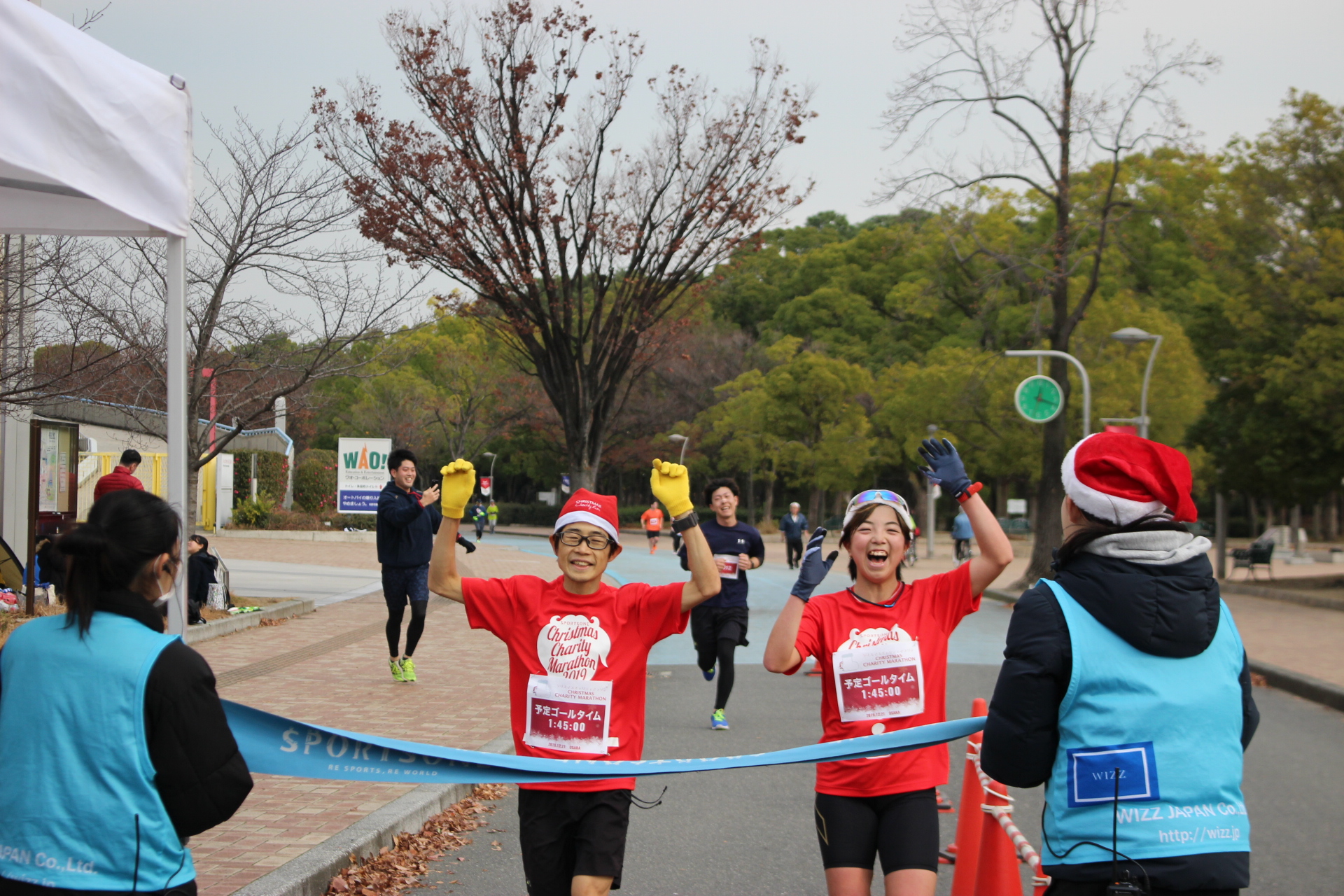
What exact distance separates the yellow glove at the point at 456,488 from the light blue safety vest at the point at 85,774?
1401 millimetres

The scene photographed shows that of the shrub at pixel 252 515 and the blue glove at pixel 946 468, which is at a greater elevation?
the blue glove at pixel 946 468

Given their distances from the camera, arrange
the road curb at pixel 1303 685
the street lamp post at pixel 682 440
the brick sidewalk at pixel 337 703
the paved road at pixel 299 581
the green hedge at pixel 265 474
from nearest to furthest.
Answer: the brick sidewalk at pixel 337 703, the road curb at pixel 1303 685, the paved road at pixel 299 581, the green hedge at pixel 265 474, the street lamp post at pixel 682 440

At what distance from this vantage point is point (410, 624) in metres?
9.65

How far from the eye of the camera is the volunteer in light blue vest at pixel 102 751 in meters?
2.37

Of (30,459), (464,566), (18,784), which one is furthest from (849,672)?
(464,566)

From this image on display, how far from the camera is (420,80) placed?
1686cm

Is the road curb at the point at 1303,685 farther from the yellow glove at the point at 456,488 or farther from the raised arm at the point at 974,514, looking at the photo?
the yellow glove at the point at 456,488

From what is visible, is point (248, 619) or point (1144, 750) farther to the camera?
point (248, 619)

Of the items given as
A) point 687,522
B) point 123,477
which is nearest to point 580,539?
point 687,522

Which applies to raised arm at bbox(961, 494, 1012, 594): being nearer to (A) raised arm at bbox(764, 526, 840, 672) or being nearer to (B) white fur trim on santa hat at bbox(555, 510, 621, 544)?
(A) raised arm at bbox(764, 526, 840, 672)

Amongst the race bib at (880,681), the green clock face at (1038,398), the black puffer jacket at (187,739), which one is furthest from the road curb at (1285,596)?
the black puffer jacket at (187,739)

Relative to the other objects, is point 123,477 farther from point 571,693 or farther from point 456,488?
point 571,693

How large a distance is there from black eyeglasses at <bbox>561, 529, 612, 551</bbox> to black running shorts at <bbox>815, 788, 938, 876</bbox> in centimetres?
110

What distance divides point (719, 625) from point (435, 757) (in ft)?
17.9
